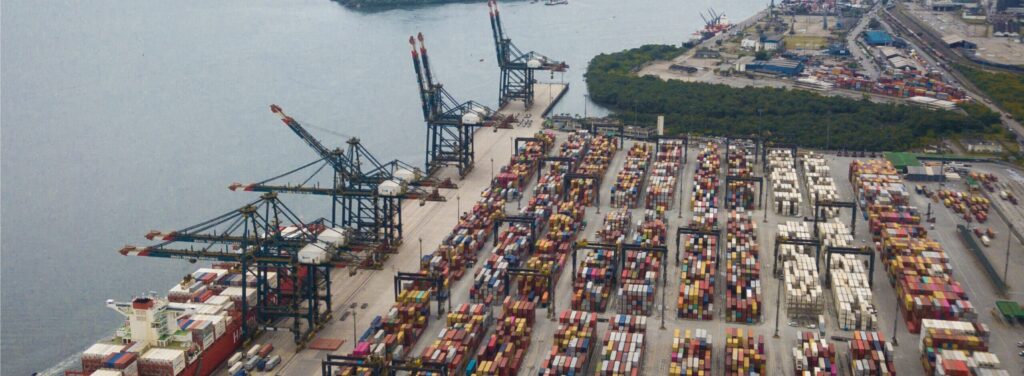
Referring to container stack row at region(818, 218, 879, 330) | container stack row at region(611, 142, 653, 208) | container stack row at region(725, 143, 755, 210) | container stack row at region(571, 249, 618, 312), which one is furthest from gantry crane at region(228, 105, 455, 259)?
container stack row at region(818, 218, 879, 330)

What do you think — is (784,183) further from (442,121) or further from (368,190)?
(368,190)

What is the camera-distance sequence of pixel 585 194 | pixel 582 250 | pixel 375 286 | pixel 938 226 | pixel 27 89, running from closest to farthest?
1. pixel 375 286
2. pixel 582 250
3. pixel 938 226
4. pixel 585 194
5. pixel 27 89

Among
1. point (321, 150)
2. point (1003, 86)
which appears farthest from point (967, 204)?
point (1003, 86)

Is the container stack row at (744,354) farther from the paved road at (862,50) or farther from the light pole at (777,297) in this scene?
the paved road at (862,50)

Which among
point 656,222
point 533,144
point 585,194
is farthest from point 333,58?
point 656,222

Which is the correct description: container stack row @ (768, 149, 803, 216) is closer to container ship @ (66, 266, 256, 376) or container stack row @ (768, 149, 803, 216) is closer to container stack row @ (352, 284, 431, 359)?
container stack row @ (352, 284, 431, 359)

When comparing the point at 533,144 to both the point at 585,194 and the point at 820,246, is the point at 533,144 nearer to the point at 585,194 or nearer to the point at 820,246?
the point at 585,194

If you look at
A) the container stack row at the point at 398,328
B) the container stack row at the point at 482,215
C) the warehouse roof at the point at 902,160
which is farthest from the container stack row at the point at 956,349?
the warehouse roof at the point at 902,160
